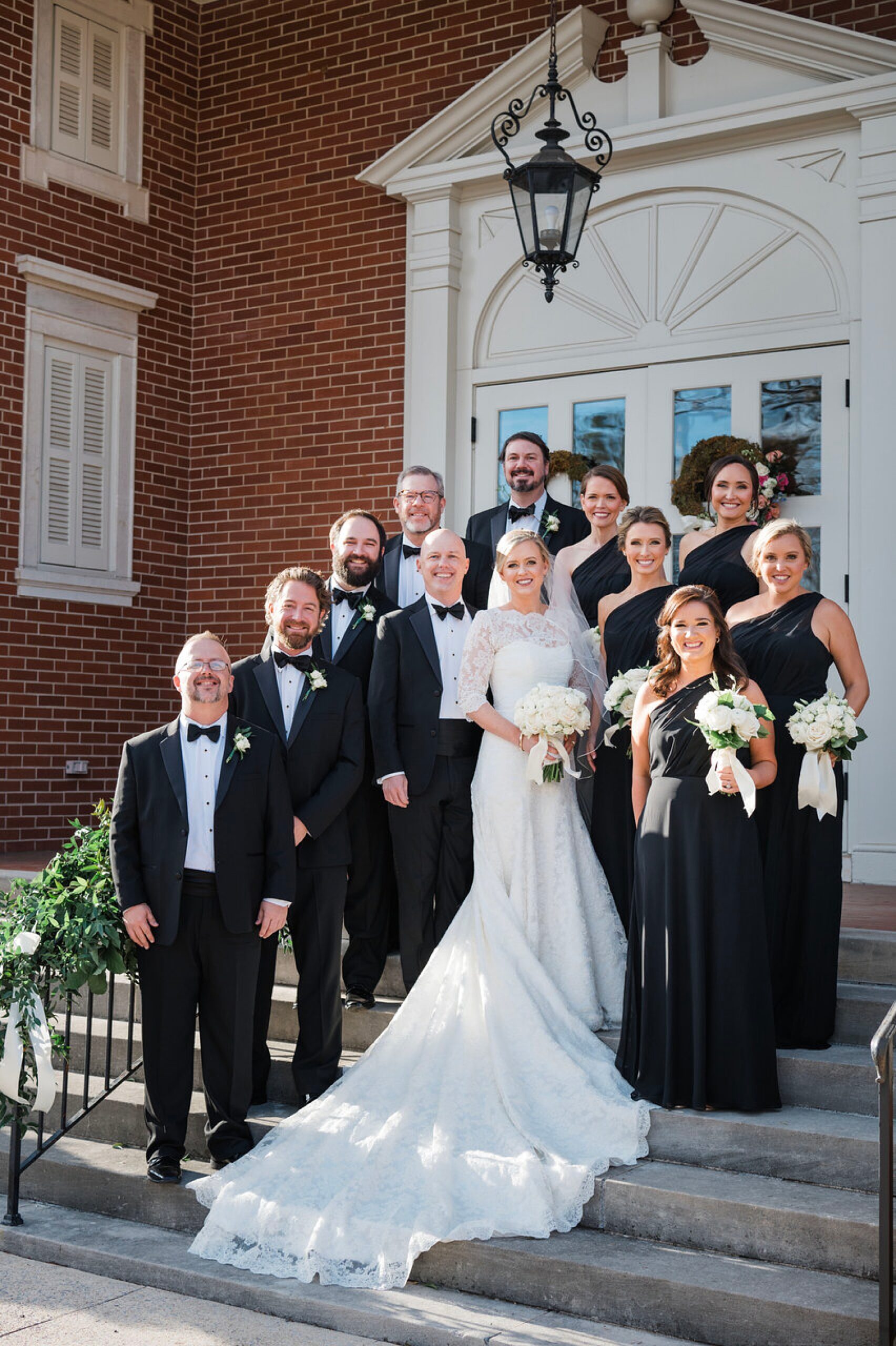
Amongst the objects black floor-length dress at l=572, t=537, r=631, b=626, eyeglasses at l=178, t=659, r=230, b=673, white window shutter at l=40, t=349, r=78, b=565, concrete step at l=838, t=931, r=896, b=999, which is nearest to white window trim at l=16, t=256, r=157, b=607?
white window shutter at l=40, t=349, r=78, b=565

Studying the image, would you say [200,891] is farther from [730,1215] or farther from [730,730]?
[730,1215]

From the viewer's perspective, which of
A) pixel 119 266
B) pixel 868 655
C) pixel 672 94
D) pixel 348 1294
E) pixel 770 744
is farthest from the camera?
pixel 119 266

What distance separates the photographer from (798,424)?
25.9ft

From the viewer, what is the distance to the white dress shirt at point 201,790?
505 centimetres

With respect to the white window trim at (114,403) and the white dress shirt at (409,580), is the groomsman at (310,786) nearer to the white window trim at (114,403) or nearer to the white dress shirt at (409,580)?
the white dress shirt at (409,580)

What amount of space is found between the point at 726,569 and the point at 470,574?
1145mm

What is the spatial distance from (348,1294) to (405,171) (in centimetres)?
696

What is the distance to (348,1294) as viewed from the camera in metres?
4.29

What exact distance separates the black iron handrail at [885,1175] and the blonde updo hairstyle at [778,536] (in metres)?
2.11

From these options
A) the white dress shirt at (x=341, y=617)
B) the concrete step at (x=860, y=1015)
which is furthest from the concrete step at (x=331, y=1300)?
the white dress shirt at (x=341, y=617)

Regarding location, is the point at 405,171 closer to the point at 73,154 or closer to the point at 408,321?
the point at 408,321

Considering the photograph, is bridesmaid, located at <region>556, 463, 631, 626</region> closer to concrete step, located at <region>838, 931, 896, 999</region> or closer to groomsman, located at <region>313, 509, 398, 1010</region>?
groomsman, located at <region>313, 509, 398, 1010</region>

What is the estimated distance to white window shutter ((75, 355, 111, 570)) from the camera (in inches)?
378

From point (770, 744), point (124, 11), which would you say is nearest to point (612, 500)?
point (770, 744)
